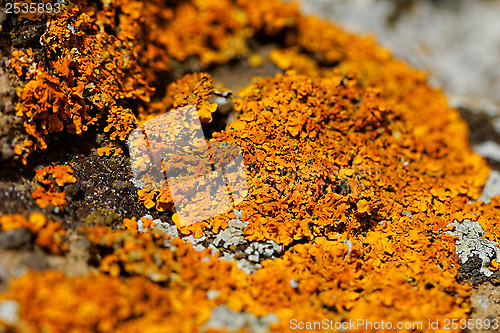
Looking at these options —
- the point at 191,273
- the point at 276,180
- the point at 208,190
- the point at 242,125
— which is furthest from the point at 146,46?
the point at 191,273

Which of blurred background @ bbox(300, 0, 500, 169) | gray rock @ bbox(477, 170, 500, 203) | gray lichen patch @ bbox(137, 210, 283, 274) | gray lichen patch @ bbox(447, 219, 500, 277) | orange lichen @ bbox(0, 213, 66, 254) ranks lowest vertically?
gray lichen patch @ bbox(447, 219, 500, 277)

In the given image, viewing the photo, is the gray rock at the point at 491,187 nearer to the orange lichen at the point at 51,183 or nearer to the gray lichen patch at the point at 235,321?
the gray lichen patch at the point at 235,321

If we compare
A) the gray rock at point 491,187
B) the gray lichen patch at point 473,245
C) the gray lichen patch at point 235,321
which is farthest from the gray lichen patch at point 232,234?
the gray rock at point 491,187

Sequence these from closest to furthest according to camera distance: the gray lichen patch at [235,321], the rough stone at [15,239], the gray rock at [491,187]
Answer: the rough stone at [15,239]
the gray lichen patch at [235,321]
the gray rock at [491,187]

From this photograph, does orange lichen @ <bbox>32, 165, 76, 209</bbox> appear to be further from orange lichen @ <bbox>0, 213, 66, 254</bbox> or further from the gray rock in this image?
the gray rock

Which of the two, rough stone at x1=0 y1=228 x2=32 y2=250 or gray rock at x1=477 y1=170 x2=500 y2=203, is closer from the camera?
rough stone at x1=0 y1=228 x2=32 y2=250

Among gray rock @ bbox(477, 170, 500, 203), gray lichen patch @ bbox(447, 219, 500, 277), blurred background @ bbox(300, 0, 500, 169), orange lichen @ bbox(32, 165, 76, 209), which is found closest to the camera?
orange lichen @ bbox(32, 165, 76, 209)

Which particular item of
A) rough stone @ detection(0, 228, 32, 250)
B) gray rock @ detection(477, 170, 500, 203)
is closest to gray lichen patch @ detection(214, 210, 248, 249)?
rough stone @ detection(0, 228, 32, 250)
